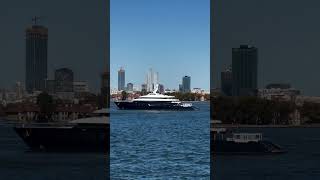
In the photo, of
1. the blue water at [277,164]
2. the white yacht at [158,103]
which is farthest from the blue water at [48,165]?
the white yacht at [158,103]

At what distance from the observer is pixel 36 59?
19.6 m

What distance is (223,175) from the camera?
13711mm

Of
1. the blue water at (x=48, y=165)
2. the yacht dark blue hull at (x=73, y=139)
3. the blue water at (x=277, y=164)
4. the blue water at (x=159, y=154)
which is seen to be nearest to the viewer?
the blue water at (x=48, y=165)

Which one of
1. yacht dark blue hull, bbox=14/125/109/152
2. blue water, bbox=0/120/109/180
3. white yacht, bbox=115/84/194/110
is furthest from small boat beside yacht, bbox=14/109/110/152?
white yacht, bbox=115/84/194/110

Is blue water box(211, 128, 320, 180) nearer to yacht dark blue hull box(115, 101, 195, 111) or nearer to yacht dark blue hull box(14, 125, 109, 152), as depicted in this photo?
yacht dark blue hull box(14, 125, 109, 152)

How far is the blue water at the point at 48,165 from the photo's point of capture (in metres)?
13.0

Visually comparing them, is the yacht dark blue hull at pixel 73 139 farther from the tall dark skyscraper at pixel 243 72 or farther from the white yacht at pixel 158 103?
the white yacht at pixel 158 103

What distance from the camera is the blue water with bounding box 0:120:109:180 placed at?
12986mm

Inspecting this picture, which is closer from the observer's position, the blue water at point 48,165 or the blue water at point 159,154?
the blue water at point 48,165

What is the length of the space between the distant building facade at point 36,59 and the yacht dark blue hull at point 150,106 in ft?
73.7

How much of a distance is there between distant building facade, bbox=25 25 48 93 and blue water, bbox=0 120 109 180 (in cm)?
187

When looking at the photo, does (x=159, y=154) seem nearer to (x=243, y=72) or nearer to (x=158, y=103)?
(x=243, y=72)

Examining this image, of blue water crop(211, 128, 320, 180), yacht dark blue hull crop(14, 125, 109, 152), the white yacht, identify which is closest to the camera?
blue water crop(211, 128, 320, 180)

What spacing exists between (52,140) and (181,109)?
2366 cm
